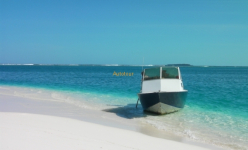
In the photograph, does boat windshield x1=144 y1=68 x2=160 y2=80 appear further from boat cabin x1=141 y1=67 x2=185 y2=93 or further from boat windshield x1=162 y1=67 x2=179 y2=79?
boat windshield x1=162 y1=67 x2=179 y2=79

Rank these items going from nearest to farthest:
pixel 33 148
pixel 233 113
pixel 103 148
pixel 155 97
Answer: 1. pixel 33 148
2. pixel 103 148
3. pixel 155 97
4. pixel 233 113

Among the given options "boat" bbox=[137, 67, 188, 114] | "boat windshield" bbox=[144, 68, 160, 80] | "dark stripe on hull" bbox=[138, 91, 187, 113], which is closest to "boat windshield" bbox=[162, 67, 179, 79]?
"boat" bbox=[137, 67, 188, 114]

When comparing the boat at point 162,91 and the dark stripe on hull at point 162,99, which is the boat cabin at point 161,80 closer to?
the boat at point 162,91

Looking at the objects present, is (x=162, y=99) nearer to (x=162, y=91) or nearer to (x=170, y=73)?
(x=162, y=91)

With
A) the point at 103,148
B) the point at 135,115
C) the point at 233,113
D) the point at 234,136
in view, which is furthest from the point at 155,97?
the point at 103,148

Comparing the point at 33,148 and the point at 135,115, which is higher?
the point at 33,148

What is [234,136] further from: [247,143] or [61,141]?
[61,141]

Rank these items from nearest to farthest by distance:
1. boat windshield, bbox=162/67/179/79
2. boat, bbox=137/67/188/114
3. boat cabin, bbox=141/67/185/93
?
boat, bbox=137/67/188/114 → boat cabin, bbox=141/67/185/93 → boat windshield, bbox=162/67/179/79

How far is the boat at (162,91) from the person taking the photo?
44.8 ft

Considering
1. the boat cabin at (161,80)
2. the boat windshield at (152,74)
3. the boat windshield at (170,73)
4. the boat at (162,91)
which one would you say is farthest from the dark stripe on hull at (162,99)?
the boat windshield at (152,74)

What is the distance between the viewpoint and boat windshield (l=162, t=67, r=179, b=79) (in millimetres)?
14430

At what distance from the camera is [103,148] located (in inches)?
261

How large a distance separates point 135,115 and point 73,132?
257 inches

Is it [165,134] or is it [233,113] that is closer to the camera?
[165,134]
